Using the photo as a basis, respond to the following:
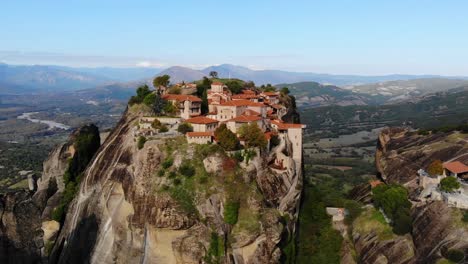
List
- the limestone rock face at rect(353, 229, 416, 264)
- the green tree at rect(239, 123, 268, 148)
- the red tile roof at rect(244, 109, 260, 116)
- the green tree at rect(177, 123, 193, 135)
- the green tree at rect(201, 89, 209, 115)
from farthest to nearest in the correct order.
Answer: the green tree at rect(201, 89, 209, 115) → the red tile roof at rect(244, 109, 260, 116) → the green tree at rect(177, 123, 193, 135) → the green tree at rect(239, 123, 268, 148) → the limestone rock face at rect(353, 229, 416, 264)

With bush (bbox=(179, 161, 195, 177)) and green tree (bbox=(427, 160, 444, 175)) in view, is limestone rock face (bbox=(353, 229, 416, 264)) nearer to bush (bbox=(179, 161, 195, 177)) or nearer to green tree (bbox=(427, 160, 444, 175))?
green tree (bbox=(427, 160, 444, 175))

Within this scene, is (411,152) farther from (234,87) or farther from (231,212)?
(231,212)

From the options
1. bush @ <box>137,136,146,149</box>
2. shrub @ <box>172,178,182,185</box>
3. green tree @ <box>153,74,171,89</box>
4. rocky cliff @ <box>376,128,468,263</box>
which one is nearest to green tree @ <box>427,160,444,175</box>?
rocky cliff @ <box>376,128,468,263</box>

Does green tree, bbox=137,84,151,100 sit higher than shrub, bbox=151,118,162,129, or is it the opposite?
green tree, bbox=137,84,151,100

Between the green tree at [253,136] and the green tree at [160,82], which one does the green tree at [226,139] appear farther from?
the green tree at [160,82]

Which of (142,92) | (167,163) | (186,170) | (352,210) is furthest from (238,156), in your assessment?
(142,92)
